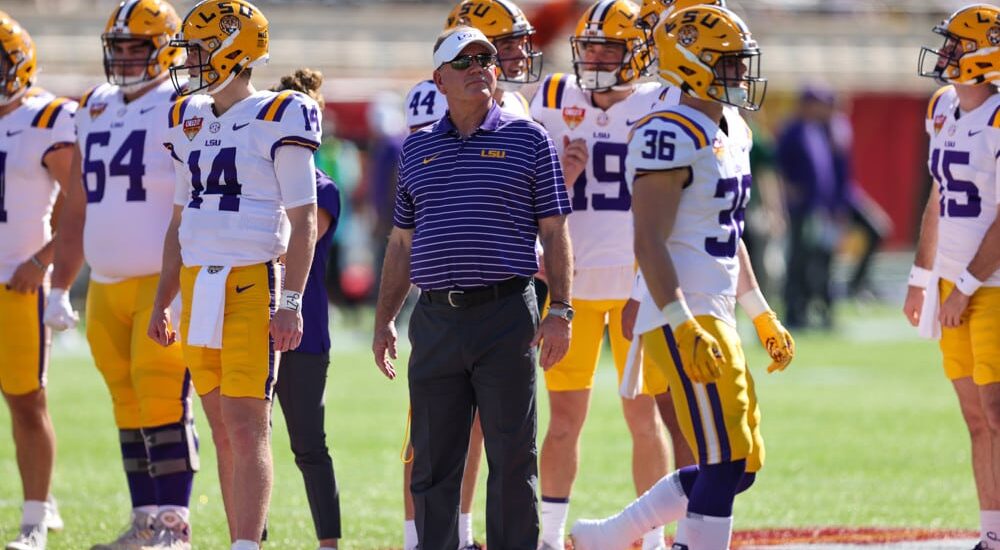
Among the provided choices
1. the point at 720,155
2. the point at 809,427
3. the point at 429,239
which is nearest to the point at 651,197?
the point at 720,155

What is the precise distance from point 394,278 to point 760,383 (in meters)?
7.02

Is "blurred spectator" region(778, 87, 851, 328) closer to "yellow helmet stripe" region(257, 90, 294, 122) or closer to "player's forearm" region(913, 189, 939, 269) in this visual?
"player's forearm" region(913, 189, 939, 269)

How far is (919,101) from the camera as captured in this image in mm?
25359

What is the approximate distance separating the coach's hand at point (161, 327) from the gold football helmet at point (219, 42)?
0.86m

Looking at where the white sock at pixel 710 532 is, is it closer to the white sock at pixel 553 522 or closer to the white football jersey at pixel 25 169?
the white sock at pixel 553 522

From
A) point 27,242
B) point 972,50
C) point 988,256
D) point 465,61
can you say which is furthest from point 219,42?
point 988,256

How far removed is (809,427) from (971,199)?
4.19 metres

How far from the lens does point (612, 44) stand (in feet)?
22.4

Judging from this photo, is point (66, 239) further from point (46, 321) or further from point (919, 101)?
point (919, 101)

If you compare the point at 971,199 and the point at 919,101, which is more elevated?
the point at 971,199

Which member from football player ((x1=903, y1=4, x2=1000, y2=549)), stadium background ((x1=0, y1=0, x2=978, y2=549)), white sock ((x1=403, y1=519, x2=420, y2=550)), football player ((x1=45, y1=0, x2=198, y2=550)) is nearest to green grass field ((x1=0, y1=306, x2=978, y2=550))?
stadium background ((x1=0, y1=0, x2=978, y2=549))

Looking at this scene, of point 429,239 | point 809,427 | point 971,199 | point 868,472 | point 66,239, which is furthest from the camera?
point 809,427

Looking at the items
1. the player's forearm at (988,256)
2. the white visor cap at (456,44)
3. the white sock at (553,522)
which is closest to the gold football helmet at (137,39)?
the white visor cap at (456,44)

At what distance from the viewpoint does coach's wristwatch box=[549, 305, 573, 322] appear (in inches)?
223
